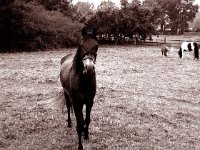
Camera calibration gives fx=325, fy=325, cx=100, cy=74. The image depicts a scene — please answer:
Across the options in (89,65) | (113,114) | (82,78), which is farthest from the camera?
(113,114)

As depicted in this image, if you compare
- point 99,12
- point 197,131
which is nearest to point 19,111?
point 197,131

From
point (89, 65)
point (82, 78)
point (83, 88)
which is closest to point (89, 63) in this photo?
point (89, 65)

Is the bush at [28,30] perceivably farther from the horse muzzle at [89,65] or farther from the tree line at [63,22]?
the horse muzzle at [89,65]

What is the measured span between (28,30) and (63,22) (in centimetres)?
509

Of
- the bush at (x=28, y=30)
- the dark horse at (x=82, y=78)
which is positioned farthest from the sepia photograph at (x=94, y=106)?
the bush at (x=28, y=30)

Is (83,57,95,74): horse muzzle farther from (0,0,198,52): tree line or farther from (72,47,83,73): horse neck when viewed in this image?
(0,0,198,52): tree line

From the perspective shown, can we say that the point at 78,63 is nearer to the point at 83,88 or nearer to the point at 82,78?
the point at 82,78

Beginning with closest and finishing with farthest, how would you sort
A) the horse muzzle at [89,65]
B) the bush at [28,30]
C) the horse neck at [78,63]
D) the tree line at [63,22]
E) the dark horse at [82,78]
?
the horse muzzle at [89,65] < the dark horse at [82,78] < the horse neck at [78,63] < the bush at [28,30] < the tree line at [63,22]

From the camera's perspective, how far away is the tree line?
2593cm

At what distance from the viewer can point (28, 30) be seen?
2598 centimetres

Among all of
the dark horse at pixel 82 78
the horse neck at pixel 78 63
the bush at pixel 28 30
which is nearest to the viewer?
the dark horse at pixel 82 78

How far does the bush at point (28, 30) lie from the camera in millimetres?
25578

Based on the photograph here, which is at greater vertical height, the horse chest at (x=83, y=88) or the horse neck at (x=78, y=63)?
the horse neck at (x=78, y=63)

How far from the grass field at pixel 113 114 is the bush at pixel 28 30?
44.7 feet
